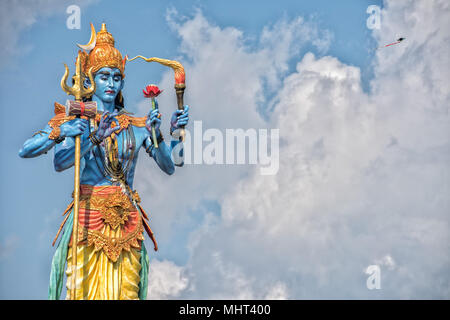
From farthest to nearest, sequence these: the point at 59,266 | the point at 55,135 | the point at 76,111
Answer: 1. the point at 59,266
2. the point at 55,135
3. the point at 76,111

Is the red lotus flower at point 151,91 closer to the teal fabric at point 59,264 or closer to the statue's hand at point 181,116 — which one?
the statue's hand at point 181,116

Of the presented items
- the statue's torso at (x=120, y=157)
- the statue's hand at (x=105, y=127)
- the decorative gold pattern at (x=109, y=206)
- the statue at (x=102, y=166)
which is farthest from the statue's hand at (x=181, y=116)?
the decorative gold pattern at (x=109, y=206)

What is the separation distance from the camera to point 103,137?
17219 millimetres

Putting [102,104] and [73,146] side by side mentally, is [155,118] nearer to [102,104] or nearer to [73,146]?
[102,104]

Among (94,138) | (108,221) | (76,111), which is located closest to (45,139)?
(76,111)

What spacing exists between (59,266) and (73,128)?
229cm

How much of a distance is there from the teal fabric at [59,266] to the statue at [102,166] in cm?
2
